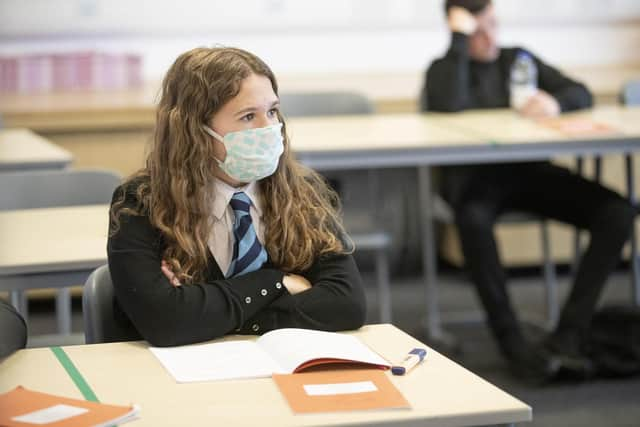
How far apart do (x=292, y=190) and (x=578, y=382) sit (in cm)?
177

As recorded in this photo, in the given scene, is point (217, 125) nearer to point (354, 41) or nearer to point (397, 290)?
point (397, 290)

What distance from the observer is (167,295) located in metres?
1.92

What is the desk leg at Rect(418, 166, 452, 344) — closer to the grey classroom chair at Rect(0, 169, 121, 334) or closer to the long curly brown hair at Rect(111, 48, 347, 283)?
the grey classroom chair at Rect(0, 169, 121, 334)

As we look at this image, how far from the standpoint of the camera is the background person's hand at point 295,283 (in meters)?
2.03

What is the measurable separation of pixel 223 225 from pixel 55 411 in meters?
0.64

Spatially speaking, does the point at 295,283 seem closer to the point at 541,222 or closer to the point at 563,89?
the point at 541,222

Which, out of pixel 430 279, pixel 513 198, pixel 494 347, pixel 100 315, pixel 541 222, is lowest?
pixel 494 347

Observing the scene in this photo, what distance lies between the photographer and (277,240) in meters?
2.07

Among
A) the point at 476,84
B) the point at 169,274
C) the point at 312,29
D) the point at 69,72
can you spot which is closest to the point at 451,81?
the point at 476,84

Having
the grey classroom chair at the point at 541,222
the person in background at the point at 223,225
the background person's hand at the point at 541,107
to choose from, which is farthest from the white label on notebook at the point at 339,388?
the background person's hand at the point at 541,107

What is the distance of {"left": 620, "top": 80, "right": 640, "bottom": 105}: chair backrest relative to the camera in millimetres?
4438

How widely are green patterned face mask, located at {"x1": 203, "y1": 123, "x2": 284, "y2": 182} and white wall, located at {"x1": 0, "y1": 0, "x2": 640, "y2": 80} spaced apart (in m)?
3.37

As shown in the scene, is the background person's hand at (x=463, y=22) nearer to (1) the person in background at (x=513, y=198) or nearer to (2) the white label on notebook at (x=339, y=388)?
(1) the person in background at (x=513, y=198)

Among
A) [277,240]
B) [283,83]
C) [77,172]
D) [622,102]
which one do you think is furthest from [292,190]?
[283,83]
